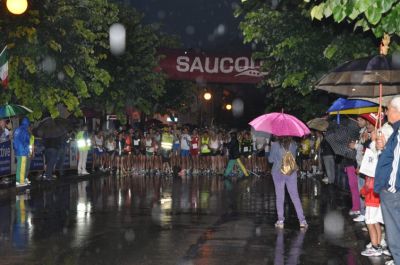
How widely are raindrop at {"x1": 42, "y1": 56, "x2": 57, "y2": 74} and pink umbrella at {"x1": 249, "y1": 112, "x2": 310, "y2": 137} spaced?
34.5 ft

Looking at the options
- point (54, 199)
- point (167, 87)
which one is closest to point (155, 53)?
point (167, 87)

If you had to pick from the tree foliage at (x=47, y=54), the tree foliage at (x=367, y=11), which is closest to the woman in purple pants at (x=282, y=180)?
the tree foliage at (x=367, y=11)

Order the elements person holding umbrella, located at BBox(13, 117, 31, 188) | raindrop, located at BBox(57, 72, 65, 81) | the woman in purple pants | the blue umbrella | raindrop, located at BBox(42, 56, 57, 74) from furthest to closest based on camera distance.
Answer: raindrop, located at BBox(57, 72, 65, 81) < raindrop, located at BBox(42, 56, 57, 74) < person holding umbrella, located at BBox(13, 117, 31, 188) < the woman in purple pants < the blue umbrella

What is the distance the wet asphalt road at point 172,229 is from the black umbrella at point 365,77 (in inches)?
91.4

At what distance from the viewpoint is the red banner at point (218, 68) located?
32844mm

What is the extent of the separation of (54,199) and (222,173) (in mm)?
12220

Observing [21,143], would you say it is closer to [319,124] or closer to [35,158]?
[35,158]

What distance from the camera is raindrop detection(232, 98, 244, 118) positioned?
105m

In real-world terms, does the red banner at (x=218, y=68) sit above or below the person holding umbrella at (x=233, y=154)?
above

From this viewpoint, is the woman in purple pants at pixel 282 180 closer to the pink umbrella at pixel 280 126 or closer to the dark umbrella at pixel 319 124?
the pink umbrella at pixel 280 126

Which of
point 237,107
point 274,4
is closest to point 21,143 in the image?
point 274,4

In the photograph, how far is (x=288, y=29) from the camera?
15273 millimetres

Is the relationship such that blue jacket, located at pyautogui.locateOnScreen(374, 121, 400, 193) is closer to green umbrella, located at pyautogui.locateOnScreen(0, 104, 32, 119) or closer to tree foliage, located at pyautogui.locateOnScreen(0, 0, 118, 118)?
tree foliage, located at pyautogui.locateOnScreen(0, 0, 118, 118)

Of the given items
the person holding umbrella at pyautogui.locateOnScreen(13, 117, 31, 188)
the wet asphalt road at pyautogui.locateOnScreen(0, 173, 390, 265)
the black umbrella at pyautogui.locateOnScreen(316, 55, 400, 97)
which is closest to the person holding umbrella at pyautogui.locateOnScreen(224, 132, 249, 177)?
the wet asphalt road at pyautogui.locateOnScreen(0, 173, 390, 265)
